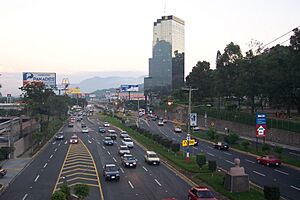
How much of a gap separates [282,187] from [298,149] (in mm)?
28556

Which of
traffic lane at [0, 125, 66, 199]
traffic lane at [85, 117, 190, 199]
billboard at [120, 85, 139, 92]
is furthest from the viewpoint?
billboard at [120, 85, 139, 92]

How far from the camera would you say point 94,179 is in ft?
122

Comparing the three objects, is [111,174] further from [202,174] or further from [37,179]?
[202,174]

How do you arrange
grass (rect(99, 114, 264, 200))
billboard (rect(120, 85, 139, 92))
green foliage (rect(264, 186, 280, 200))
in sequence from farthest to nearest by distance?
billboard (rect(120, 85, 139, 92)) < grass (rect(99, 114, 264, 200)) < green foliage (rect(264, 186, 280, 200))

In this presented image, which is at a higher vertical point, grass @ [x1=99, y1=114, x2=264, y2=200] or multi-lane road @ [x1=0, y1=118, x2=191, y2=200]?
grass @ [x1=99, y1=114, x2=264, y2=200]

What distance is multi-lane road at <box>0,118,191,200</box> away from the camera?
103ft

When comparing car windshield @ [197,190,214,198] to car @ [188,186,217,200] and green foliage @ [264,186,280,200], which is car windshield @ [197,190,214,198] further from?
green foliage @ [264,186,280,200]

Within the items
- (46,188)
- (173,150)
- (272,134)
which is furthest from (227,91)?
(46,188)

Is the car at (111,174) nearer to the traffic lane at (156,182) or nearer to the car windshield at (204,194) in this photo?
the traffic lane at (156,182)

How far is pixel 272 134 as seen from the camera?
70.2 meters

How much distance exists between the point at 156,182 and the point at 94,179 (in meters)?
5.98

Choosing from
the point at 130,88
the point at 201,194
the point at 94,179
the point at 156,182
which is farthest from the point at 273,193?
the point at 130,88

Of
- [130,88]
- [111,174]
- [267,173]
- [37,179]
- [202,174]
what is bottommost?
[37,179]

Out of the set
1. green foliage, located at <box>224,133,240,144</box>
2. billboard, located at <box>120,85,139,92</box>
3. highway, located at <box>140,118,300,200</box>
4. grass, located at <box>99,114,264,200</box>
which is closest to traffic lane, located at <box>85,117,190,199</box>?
grass, located at <box>99,114,264,200</box>
